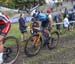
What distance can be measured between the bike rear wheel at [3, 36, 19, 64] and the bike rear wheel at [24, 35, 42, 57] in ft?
2.62

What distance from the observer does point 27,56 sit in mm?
10875

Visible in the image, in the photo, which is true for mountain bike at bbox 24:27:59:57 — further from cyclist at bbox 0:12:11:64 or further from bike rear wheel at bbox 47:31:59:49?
cyclist at bbox 0:12:11:64

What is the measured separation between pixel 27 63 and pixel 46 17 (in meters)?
2.62

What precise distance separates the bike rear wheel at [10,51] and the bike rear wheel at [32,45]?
2.62ft

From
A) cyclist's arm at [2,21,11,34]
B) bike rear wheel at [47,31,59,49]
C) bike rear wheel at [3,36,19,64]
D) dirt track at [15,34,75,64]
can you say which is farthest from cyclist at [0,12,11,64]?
bike rear wheel at [47,31,59,49]

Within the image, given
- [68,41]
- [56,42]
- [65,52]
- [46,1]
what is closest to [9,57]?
[65,52]

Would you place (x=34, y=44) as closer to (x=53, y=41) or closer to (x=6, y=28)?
(x=53, y=41)

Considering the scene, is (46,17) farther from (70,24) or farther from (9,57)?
(70,24)

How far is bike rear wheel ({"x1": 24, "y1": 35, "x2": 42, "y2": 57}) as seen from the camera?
1068 centimetres

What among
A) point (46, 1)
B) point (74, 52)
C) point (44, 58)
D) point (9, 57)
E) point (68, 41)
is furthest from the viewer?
point (46, 1)

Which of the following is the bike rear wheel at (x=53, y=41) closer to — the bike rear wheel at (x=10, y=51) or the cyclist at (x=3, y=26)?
the bike rear wheel at (x=10, y=51)

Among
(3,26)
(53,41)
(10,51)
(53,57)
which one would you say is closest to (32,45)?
(53,57)

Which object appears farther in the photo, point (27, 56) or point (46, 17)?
point (46, 17)

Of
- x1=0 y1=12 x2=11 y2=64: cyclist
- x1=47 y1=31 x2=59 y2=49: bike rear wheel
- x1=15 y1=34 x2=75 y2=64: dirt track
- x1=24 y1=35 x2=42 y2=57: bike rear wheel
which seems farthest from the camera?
x1=47 y1=31 x2=59 y2=49: bike rear wheel
